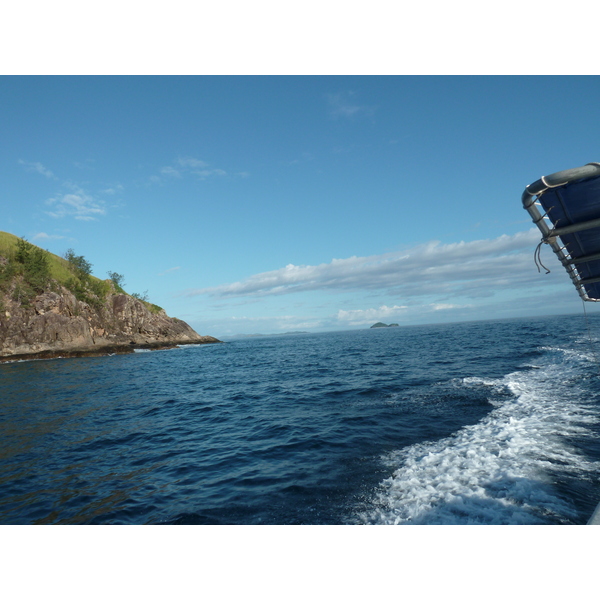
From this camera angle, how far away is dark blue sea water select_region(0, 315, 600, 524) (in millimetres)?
7223

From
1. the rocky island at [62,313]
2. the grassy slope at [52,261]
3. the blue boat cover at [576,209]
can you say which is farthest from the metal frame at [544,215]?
the grassy slope at [52,261]

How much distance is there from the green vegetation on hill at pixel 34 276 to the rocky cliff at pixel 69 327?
1848 millimetres

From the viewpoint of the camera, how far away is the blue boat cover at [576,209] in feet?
17.1

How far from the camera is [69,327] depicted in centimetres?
6544

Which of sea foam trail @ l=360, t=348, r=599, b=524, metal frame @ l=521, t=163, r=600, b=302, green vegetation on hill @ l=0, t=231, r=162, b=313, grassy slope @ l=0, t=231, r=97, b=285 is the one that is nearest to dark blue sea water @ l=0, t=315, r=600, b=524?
sea foam trail @ l=360, t=348, r=599, b=524

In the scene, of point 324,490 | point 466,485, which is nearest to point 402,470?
point 466,485

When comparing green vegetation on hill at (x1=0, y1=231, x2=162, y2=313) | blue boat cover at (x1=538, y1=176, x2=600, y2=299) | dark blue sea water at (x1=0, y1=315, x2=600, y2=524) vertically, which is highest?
green vegetation on hill at (x1=0, y1=231, x2=162, y2=313)

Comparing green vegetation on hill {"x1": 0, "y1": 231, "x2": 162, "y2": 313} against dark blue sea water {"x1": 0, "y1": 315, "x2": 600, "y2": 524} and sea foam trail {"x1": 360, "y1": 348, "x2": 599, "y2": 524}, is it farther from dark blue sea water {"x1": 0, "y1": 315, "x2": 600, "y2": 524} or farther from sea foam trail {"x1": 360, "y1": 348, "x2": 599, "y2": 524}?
sea foam trail {"x1": 360, "y1": 348, "x2": 599, "y2": 524}

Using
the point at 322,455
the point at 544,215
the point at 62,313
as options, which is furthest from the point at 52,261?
the point at 544,215

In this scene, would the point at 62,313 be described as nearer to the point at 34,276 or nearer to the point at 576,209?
the point at 34,276

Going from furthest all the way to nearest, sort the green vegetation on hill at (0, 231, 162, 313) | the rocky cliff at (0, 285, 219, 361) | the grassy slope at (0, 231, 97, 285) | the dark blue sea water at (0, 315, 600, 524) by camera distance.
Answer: the grassy slope at (0, 231, 97, 285), the green vegetation on hill at (0, 231, 162, 313), the rocky cliff at (0, 285, 219, 361), the dark blue sea water at (0, 315, 600, 524)

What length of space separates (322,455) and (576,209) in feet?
30.9

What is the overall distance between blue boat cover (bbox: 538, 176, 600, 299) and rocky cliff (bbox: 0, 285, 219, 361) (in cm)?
7552

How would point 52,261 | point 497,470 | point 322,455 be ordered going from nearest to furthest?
point 497,470 → point 322,455 → point 52,261
